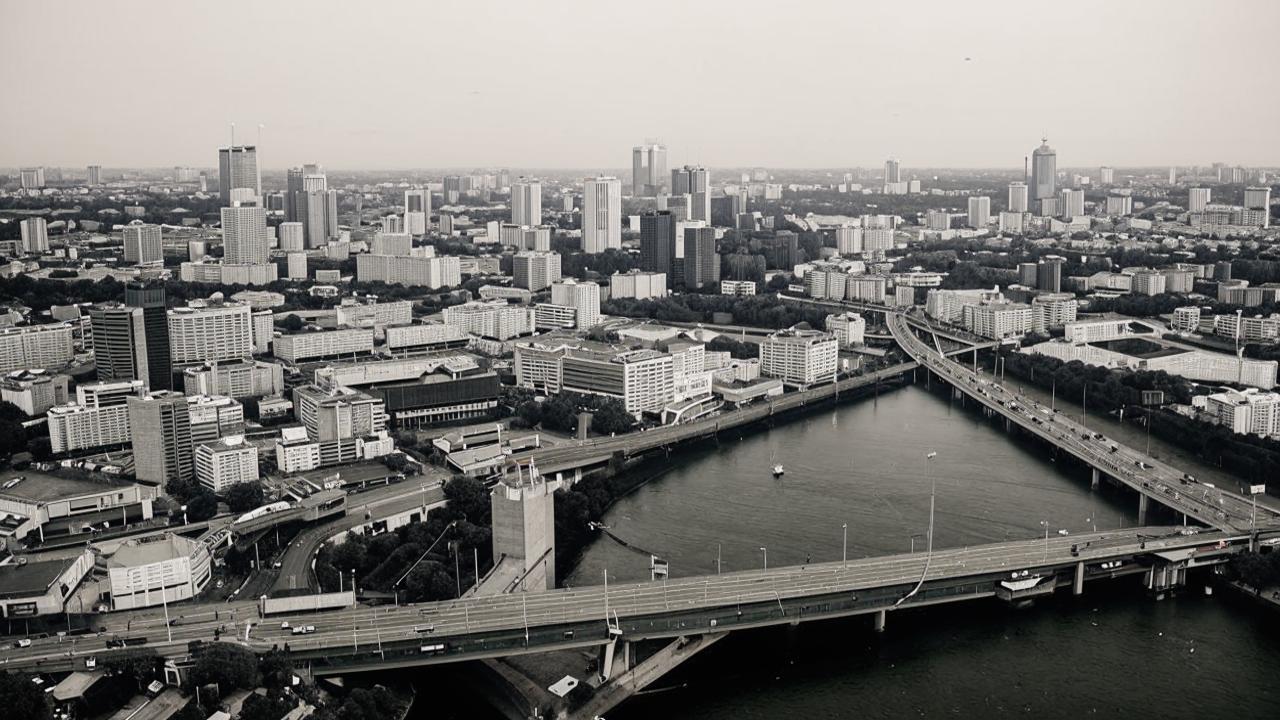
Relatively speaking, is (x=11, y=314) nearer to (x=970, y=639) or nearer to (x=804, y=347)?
(x=804, y=347)

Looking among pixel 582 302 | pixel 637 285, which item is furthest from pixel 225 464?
pixel 637 285

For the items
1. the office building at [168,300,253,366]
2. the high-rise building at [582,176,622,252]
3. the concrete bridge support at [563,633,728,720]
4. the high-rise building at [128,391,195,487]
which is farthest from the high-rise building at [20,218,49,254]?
the concrete bridge support at [563,633,728,720]

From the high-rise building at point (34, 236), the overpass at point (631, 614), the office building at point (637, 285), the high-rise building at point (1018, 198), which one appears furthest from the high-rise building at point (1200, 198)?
the overpass at point (631, 614)

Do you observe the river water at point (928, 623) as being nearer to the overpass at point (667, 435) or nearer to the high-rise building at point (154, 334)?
the overpass at point (667, 435)

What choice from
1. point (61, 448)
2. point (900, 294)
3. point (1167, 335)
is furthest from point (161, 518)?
point (900, 294)

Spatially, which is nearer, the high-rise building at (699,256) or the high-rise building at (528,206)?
the high-rise building at (699,256)

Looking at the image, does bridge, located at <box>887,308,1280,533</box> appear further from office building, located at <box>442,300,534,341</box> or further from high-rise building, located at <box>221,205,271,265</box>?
high-rise building, located at <box>221,205,271,265</box>

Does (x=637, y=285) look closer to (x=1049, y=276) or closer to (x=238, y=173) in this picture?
(x=1049, y=276)
